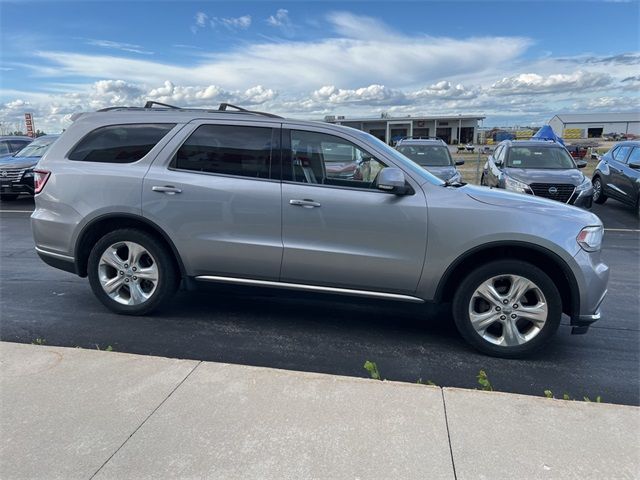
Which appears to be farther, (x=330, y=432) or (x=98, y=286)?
(x=98, y=286)

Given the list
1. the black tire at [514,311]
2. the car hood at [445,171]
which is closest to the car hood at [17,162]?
the car hood at [445,171]

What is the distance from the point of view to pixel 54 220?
15.1 feet

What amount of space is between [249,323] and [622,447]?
9.99 ft

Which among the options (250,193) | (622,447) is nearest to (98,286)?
(250,193)

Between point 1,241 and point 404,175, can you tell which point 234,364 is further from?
point 1,241

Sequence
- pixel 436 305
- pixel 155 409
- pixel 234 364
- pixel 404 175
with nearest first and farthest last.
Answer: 1. pixel 155 409
2. pixel 234 364
3. pixel 404 175
4. pixel 436 305

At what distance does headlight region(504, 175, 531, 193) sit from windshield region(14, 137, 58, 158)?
475 inches

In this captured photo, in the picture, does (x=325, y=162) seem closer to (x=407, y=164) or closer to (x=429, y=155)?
(x=407, y=164)

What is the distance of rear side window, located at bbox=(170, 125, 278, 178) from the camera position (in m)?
4.25

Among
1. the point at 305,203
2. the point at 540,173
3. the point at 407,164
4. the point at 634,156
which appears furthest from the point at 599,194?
the point at 305,203

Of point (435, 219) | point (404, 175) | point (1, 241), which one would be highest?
point (404, 175)

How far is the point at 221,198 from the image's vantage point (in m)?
4.20

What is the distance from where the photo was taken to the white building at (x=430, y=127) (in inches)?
2731

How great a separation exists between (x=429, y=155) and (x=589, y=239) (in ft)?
31.9
